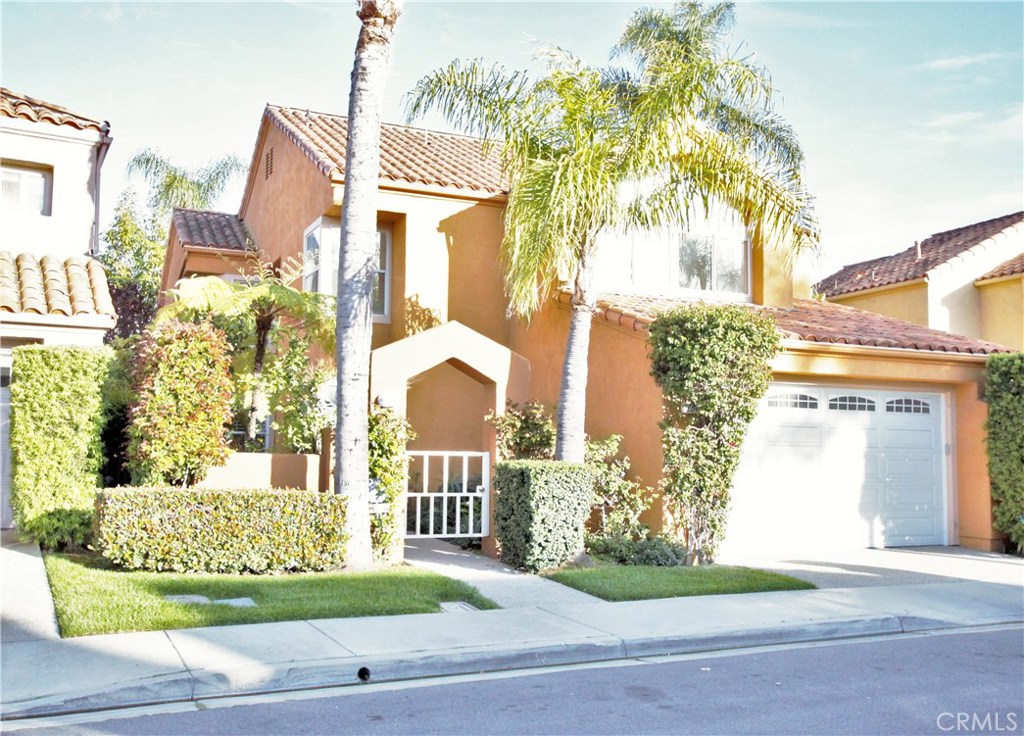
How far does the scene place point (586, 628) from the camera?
27.5 feet

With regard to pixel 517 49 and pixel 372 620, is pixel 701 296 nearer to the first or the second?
pixel 517 49

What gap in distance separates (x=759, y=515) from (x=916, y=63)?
8.74m

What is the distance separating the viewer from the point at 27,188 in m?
16.2

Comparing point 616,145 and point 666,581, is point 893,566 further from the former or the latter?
point 616,145

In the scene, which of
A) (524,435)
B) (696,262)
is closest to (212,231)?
(696,262)

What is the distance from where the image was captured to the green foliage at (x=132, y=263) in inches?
1079

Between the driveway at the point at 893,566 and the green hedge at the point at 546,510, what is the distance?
2.48m

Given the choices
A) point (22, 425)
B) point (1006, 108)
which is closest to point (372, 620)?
point (22, 425)

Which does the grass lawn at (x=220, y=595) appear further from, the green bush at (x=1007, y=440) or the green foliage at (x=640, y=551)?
the green bush at (x=1007, y=440)

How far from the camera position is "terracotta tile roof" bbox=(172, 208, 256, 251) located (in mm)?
19734

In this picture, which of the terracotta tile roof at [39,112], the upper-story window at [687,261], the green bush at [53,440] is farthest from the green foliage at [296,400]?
the terracotta tile roof at [39,112]

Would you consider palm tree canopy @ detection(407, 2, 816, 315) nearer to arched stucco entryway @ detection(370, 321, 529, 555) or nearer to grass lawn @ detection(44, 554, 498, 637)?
arched stucco entryway @ detection(370, 321, 529, 555)

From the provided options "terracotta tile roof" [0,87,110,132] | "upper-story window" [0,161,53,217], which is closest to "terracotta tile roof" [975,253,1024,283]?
"terracotta tile roof" [0,87,110,132]
